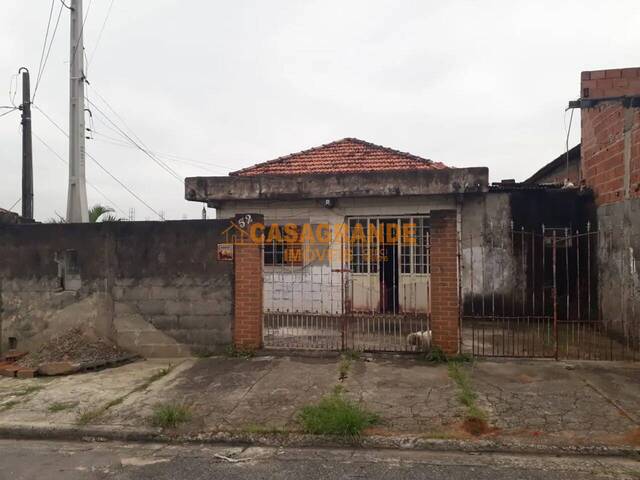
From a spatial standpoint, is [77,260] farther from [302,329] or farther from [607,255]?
[607,255]

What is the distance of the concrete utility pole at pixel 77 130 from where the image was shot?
1088 centimetres

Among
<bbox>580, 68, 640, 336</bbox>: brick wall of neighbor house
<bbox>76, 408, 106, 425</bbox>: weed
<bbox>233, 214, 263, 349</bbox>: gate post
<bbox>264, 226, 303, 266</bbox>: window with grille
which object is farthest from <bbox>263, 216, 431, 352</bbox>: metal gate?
<bbox>76, 408, 106, 425</bbox>: weed

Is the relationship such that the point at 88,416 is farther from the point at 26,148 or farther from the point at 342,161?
the point at 26,148

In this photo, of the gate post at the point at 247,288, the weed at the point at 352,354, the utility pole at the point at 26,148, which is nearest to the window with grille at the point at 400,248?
the gate post at the point at 247,288

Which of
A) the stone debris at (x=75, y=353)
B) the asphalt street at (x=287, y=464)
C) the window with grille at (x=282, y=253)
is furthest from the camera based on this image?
the window with grille at (x=282, y=253)

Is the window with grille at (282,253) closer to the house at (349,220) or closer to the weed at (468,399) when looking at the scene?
the house at (349,220)

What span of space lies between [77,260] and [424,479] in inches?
236

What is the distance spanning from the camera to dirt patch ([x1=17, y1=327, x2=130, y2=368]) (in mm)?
6688

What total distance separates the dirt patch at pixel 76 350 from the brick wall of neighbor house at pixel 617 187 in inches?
299

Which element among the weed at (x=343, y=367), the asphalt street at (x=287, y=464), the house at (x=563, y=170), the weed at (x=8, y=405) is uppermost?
the house at (x=563, y=170)

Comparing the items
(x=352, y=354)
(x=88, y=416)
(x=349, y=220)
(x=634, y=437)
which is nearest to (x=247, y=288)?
(x=352, y=354)

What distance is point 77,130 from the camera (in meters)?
11.0

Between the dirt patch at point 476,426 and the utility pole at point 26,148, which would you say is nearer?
the dirt patch at point 476,426

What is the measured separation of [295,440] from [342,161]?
8.19 m
